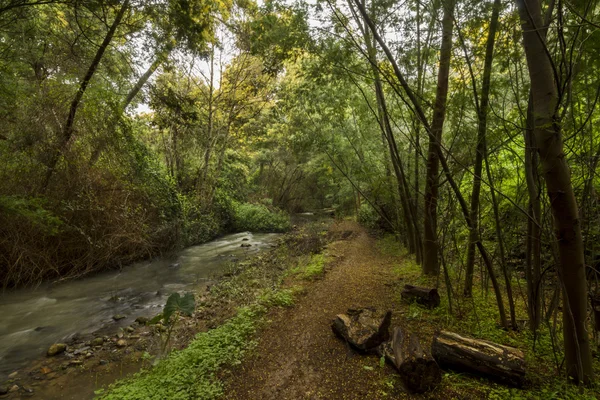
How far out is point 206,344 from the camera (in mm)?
3633

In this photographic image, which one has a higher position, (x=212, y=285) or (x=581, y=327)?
(x=581, y=327)

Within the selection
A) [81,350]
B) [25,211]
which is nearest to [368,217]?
[81,350]

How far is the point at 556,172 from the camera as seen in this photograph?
6.33 feet

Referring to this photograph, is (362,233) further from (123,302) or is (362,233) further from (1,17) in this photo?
(1,17)

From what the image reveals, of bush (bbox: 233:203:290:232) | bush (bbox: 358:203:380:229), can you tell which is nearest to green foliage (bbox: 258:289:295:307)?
bush (bbox: 358:203:380:229)

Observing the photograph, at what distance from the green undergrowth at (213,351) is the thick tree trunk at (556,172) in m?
3.10

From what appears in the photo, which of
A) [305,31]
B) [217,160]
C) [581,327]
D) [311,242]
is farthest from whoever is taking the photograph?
[217,160]

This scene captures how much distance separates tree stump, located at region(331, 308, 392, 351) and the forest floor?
0.13m

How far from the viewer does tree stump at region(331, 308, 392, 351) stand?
3.13 m

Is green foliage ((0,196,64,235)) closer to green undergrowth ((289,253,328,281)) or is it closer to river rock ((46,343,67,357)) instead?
river rock ((46,343,67,357))

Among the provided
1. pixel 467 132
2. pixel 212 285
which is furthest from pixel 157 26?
pixel 467 132

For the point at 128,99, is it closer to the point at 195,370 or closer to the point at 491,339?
the point at 195,370

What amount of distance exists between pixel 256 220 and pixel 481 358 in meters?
13.7

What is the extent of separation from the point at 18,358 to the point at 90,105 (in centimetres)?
601
